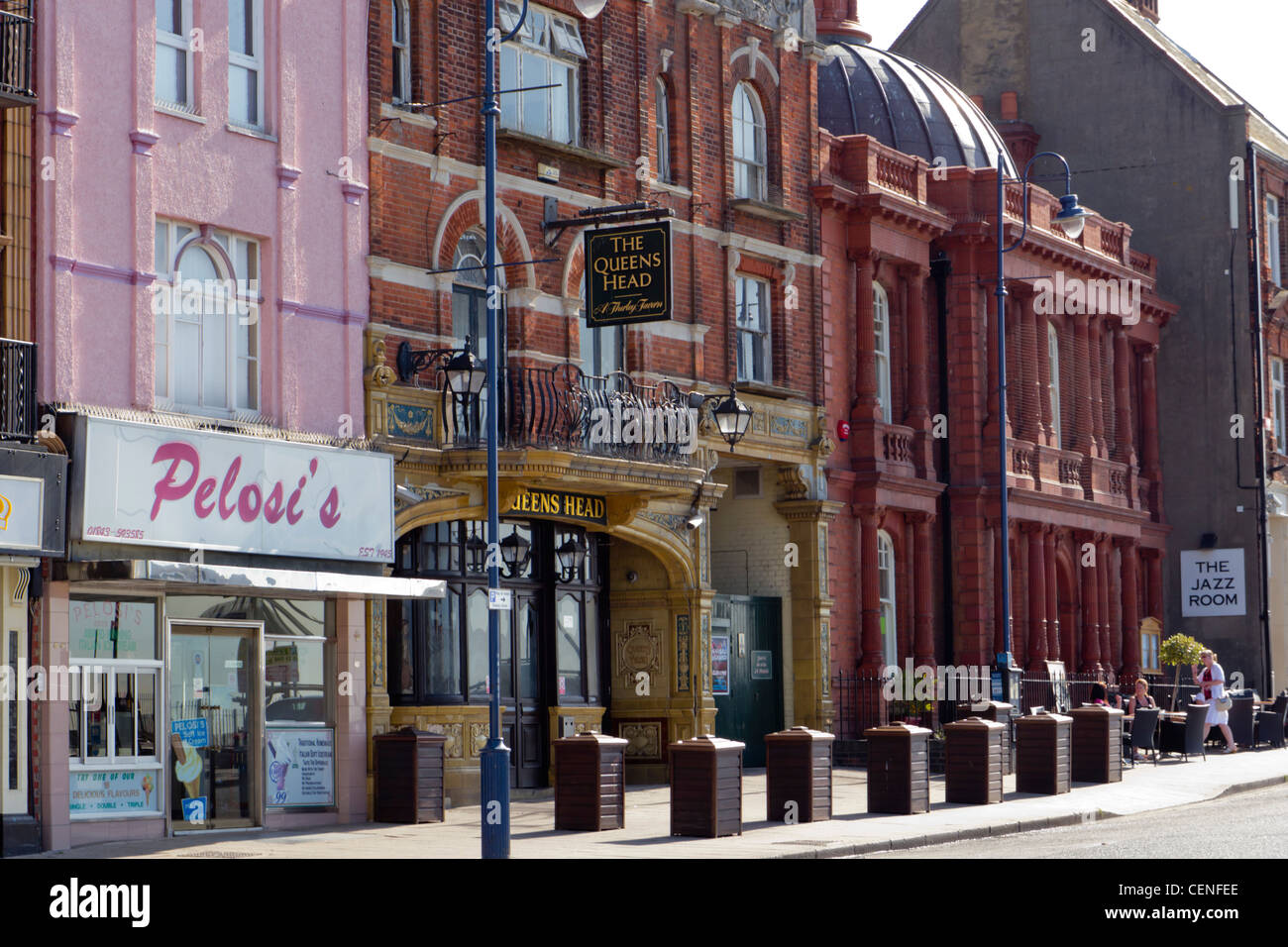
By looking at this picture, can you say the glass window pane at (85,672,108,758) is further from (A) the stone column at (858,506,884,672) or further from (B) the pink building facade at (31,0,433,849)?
(A) the stone column at (858,506,884,672)

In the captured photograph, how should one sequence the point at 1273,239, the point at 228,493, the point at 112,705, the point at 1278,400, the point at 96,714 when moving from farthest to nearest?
the point at 1273,239 < the point at 1278,400 < the point at 228,493 < the point at 112,705 < the point at 96,714

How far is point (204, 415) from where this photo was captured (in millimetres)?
21594

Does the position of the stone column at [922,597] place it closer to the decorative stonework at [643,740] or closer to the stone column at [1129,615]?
the decorative stonework at [643,740]

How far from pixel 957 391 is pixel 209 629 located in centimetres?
1761

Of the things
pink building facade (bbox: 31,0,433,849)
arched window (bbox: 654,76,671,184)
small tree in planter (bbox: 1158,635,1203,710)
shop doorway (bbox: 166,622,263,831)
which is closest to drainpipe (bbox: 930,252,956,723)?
small tree in planter (bbox: 1158,635,1203,710)

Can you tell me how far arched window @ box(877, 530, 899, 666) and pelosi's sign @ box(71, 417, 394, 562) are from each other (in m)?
12.8

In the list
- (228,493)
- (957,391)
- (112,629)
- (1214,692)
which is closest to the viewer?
(112,629)

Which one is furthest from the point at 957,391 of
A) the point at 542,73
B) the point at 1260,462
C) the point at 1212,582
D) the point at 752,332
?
the point at 542,73

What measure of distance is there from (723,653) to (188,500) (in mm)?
11730

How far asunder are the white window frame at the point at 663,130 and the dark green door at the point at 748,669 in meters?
6.32

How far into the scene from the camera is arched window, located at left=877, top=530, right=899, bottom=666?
111 ft

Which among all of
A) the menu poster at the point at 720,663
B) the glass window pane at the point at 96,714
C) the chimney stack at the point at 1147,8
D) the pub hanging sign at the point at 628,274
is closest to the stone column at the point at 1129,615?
the menu poster at the point at 720,663

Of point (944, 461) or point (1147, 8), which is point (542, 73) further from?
point (1147, 8)

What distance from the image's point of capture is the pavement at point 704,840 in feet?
61.5
